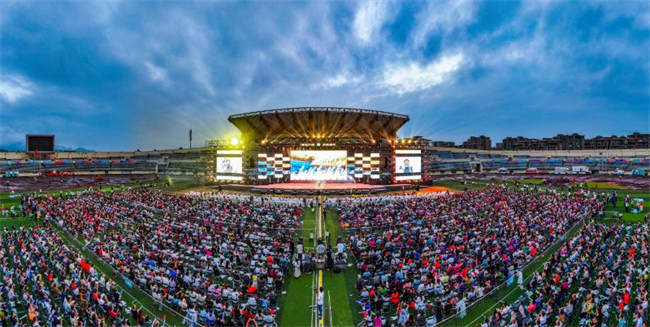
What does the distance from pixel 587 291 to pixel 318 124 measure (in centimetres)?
5586

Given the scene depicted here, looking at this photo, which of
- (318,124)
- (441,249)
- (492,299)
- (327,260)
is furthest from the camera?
(318,124)

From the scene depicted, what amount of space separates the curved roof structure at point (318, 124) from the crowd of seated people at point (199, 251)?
A: 36.4m

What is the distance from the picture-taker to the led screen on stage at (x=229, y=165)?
57750mm

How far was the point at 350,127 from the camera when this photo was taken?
222 feet

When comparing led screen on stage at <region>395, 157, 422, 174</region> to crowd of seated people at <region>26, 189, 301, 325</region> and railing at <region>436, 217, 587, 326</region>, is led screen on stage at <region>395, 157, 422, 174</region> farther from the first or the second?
railing at <region>436, 217, 587, 326</region>

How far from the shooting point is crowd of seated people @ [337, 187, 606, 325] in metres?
12.4

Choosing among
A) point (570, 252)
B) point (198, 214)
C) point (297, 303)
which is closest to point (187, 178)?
point (198, 214)

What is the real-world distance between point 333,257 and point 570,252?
13445 mm

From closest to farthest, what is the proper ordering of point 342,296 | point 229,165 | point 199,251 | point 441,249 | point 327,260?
1. point 342,296
2. point 327,260
3. point 441,249
4. point 199,251
5. point 229,165

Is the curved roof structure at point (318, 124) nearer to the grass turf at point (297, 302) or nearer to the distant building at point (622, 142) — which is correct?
the grass turf at point (297, 302)

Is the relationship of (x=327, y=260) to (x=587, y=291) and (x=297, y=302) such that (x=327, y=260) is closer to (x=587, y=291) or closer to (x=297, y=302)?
(x=297, y=302)

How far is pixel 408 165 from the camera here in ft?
192

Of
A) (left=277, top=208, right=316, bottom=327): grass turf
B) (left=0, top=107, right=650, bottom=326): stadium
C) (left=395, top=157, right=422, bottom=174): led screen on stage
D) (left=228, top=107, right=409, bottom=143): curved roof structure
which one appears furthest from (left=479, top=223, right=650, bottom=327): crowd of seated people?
(left=228, top=107, right=409, bottom=143): curved roof structure

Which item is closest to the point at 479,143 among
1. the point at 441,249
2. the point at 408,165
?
Result: the point at 408,165
